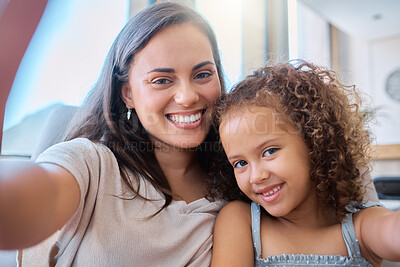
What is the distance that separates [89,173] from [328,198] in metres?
0.60

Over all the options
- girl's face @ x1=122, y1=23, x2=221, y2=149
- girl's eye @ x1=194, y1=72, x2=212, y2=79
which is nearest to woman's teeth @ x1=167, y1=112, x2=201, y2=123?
girl's face @ x1=122, y1=23, x2=221, y2=149

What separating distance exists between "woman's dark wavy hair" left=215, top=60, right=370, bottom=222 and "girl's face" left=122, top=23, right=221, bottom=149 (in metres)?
0.08

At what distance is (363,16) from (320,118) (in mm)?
4251

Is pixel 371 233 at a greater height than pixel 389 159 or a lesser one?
greater

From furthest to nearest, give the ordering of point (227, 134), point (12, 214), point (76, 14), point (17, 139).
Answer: point (76, 14), point (17, 139), point (227, 134), point (12, 214)

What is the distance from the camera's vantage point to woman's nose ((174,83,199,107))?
35.9 inches

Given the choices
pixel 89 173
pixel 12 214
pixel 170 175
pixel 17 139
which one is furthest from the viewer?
pixel 17 139

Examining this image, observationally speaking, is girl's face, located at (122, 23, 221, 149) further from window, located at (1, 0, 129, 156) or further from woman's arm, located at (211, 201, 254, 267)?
window, located at (1, 0, 129, 156)

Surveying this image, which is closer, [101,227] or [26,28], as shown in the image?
[26,28]

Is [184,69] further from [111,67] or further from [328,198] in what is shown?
[328,198]

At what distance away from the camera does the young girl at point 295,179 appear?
82cm

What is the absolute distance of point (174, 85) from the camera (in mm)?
943

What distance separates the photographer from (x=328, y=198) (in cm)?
89

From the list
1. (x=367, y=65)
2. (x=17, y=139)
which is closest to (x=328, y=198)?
(x=17, y=139)
